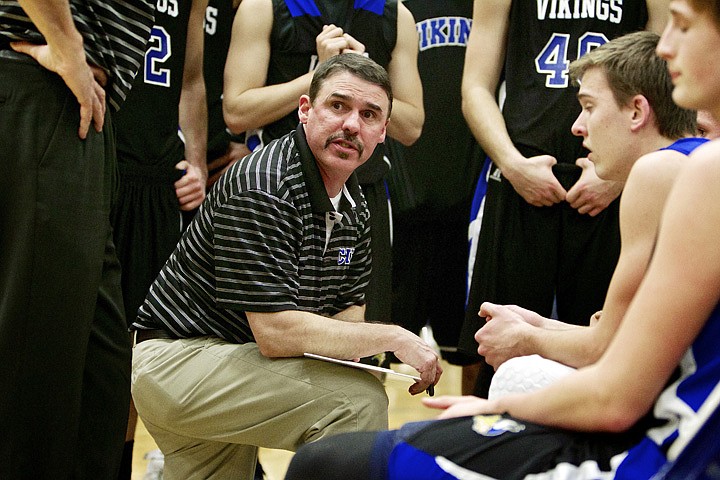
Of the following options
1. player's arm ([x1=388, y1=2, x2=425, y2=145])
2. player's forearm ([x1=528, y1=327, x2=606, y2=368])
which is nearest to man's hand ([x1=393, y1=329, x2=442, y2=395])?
player's forearm ([x1=528, y1=327, x2=606, y2=368])

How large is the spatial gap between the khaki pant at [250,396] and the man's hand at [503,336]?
0.41 metres

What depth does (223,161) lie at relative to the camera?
3.61 metres

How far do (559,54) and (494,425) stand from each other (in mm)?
2082

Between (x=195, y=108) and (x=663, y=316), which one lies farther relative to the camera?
(x=195, y=108)

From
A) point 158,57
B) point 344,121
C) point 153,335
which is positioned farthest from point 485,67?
point 153,335

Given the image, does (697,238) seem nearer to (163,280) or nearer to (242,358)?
(242,358)

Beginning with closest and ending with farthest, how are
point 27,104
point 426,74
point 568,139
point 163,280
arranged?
point 27,104 → point 163,280 → point 568,139 → point 426,74

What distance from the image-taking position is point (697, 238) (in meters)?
1.23

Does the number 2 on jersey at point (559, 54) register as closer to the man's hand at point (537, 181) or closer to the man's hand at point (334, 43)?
the man's hand at point (537, 181)

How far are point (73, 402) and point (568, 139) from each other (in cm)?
183

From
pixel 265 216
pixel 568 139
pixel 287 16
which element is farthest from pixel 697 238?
pixel 287 16

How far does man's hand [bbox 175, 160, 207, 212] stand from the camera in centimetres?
328

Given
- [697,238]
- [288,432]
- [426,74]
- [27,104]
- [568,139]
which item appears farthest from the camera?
[426,74]

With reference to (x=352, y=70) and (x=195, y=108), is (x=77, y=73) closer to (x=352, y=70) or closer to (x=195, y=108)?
(x=352, y=70)
